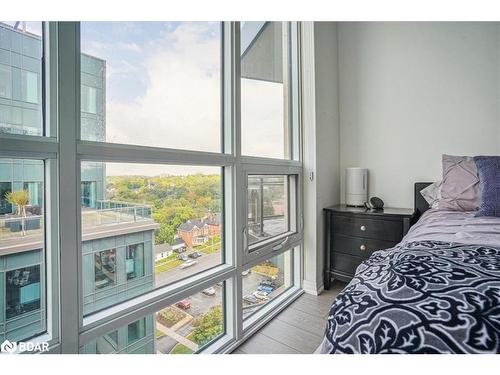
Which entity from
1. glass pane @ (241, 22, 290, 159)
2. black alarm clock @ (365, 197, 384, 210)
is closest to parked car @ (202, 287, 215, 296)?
glass pane @ (241, 22, 290, 159)

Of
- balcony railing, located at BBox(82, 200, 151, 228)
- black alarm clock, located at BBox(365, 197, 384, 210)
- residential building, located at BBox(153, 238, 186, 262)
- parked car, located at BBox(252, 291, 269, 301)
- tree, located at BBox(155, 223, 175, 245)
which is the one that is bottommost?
parked car, located at BBox(252, 291, 269, 301)

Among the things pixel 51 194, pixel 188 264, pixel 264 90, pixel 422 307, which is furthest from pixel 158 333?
pixel 264 90

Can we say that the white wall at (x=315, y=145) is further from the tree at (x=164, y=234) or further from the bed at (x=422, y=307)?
the bed at (x=422, y=307)

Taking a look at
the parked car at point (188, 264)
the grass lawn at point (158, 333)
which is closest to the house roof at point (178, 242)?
the parked car at point (188, 264)

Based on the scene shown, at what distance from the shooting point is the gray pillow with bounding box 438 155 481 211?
5.45ft

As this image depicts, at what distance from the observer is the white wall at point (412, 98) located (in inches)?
80.7

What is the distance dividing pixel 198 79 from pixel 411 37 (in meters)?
2.07

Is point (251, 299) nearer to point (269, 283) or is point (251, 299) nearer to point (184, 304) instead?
point (269, 283)

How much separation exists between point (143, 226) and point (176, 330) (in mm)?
602

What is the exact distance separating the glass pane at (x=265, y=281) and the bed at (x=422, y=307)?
116cm

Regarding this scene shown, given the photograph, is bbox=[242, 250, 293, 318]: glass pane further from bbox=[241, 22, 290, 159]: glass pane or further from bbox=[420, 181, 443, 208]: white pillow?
bbox=[420, 181, 443, 208]: white pillow

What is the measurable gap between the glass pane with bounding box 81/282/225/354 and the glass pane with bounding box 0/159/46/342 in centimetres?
24

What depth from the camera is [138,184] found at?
46.4 inches
